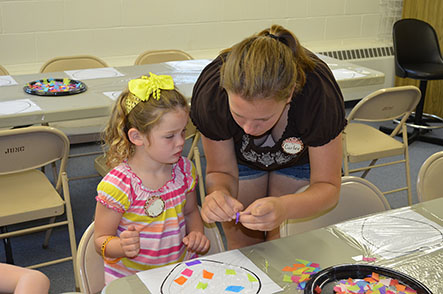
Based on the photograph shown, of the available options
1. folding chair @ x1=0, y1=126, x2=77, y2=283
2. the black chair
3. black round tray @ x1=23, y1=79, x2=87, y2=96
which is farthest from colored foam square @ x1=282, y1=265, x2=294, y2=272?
the black chair

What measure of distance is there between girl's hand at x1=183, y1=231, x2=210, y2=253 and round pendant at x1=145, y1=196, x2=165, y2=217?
0.14 meters

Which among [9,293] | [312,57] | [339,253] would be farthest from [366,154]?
[9,293]

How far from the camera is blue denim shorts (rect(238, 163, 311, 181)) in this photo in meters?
1.96

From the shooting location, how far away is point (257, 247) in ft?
4.87

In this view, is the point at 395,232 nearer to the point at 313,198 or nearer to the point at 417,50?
the point at 313,198

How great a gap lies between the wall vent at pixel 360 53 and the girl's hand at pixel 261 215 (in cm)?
389

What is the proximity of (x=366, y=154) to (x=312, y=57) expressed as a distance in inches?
59.3

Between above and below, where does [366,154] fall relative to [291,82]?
below

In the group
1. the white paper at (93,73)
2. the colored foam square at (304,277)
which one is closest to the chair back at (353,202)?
the colored foam square at (304,277)

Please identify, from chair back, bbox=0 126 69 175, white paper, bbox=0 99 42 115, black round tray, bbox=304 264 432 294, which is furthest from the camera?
white paper, bbox=0 99 42 115

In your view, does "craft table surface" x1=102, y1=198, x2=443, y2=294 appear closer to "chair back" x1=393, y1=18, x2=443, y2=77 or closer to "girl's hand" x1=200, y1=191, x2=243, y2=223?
"girl's hand" x1=200, y1=191, x2=243, y2=223

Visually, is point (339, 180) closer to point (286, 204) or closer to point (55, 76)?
point (286, 204)

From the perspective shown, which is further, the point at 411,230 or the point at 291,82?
the point at 411,230

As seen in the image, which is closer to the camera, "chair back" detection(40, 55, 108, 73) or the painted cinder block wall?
"chair back" detection(40, 55, 108, 73)
